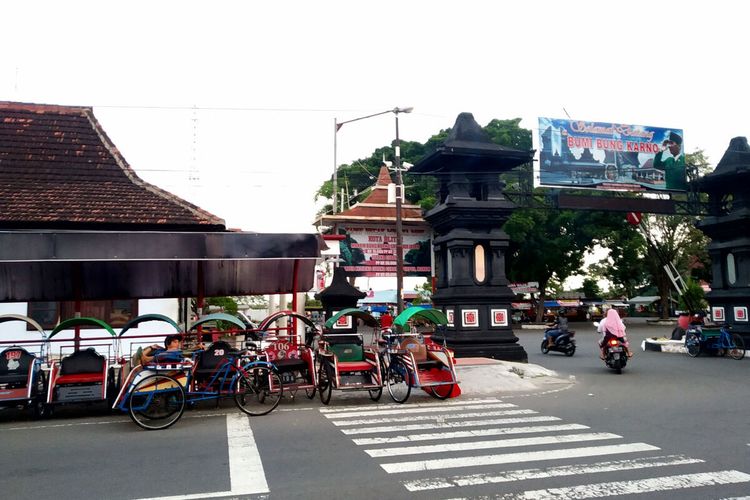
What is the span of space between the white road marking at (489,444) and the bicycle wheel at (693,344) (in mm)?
12722

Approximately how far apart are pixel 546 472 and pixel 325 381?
19.2ft

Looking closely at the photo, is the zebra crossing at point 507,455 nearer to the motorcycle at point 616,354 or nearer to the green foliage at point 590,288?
the motorcycle at point 616,354

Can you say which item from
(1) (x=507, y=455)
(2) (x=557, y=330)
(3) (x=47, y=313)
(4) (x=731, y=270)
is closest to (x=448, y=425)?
(1) (x=507, y=455)

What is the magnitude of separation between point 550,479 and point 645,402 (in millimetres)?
5565

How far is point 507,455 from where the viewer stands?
6.76 meters

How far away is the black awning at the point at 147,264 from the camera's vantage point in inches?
417

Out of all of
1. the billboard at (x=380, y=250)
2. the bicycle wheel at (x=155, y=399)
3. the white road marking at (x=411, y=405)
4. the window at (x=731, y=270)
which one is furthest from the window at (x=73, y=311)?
the window at (x=731, y=270)

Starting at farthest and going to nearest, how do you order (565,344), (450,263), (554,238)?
(554,238)
(565,344)
(450,263)

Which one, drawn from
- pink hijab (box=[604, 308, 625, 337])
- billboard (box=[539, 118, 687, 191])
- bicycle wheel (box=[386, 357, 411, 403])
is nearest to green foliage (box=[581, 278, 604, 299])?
billboard (box=[539, 118, 687, 191])

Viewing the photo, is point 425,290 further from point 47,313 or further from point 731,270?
point 47,313

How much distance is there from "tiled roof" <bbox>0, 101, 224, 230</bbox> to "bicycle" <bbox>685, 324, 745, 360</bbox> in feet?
49.2

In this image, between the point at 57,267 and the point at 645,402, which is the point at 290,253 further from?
the point at 645,402

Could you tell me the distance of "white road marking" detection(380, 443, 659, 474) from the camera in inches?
247

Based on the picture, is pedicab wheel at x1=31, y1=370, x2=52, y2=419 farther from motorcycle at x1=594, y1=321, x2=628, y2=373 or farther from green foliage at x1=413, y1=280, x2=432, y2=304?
green foliage at x1=413, y1=280, x2=432, y2=304
